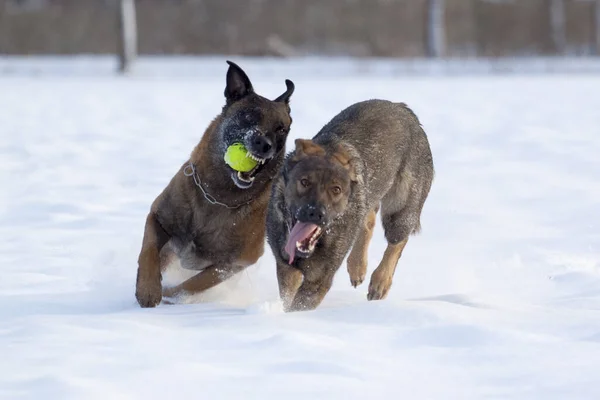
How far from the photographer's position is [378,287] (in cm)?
664

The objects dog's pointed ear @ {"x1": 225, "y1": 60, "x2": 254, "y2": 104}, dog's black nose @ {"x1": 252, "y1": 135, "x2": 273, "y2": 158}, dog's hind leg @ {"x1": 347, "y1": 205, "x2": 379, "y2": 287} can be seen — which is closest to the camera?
dog's black nose @ {"x1": 252, "y1": 135, "x2": 273, "y2": 158}

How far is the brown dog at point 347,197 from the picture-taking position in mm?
5609

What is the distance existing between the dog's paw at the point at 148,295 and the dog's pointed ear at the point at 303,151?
111 cm

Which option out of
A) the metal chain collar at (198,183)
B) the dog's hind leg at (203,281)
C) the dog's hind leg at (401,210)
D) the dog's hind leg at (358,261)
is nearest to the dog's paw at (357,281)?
the dog's hind leg at (358,261)

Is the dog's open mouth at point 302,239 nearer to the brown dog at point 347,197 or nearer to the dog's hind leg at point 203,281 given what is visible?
the brown dog at point 347,197

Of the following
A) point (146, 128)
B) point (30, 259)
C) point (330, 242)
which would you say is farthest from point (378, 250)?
point (146, 128)

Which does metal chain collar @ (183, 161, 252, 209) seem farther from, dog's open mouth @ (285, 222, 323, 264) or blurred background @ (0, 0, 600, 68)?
blurred background @ (0, 0, 600, 68)

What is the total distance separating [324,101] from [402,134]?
1079cm

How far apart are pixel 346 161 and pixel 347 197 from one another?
0.69 ft

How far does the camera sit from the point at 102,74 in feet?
84.5

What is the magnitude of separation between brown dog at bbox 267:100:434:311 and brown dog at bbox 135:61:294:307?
1.38 feet

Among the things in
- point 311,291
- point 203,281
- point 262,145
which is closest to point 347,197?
point 311,291

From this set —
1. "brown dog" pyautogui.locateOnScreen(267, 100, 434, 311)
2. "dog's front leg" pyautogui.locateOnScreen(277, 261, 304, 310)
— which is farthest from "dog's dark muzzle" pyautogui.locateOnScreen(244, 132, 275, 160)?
"dog's front leg" pyautogui.locateOnScreen(277, 261, 304, 310)

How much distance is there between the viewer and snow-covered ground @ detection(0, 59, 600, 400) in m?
4.04
